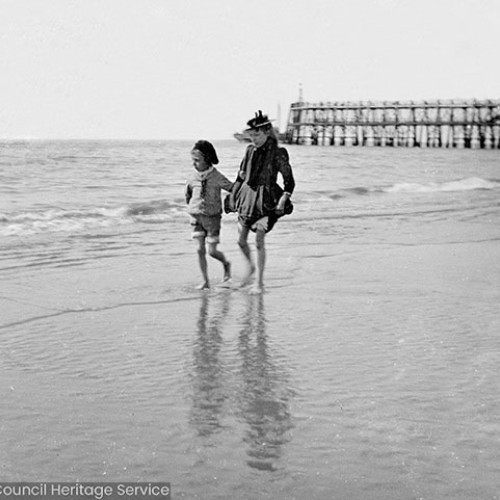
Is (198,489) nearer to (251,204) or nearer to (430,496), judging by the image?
(430,496)

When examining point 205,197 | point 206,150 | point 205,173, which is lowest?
point 205,197

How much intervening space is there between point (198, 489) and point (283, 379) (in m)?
1.25

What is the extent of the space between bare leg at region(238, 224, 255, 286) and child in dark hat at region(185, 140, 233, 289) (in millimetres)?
194

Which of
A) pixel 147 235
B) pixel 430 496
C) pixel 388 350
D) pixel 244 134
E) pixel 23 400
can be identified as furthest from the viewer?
pixel 147 235

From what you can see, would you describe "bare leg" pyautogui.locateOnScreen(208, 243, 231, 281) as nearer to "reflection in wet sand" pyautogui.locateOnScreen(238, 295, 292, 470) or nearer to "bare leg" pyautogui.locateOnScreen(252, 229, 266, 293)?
"bare leg" pyautogui.locateOnScreen(252, 229, 266, 293)

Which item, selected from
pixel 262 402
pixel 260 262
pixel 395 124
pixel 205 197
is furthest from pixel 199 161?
pixel 395 124

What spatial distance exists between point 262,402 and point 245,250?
3.49 meters

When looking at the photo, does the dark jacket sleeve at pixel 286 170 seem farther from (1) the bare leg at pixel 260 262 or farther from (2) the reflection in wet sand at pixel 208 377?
(2) the reflection in wet sand at pixel 208 377

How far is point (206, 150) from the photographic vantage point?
6.50 meters

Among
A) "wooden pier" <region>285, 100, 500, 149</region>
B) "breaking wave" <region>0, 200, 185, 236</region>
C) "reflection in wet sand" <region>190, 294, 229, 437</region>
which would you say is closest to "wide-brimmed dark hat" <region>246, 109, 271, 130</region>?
"reflection in wet sand" <region>190, 294, 229, 437</region>

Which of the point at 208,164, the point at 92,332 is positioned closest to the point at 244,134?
the point at 208,164

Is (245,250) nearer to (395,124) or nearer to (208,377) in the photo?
(208,377)

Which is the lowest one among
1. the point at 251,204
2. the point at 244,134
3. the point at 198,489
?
the point at 198,489

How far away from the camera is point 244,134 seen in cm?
647
